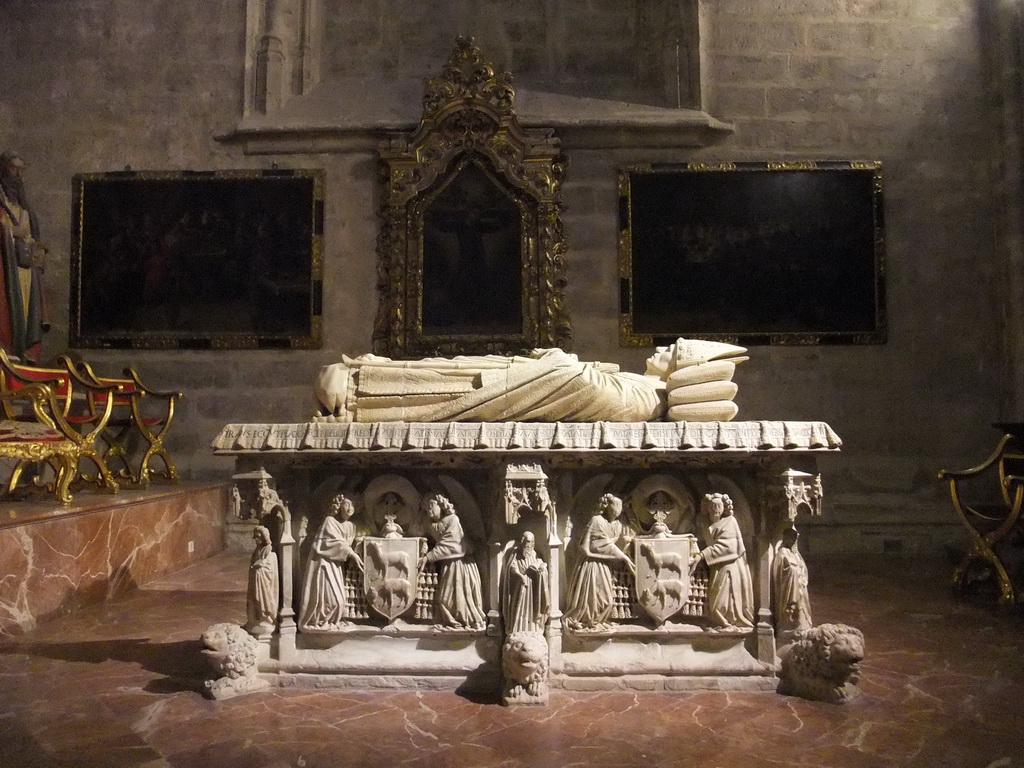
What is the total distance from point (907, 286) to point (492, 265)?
3.49 meters

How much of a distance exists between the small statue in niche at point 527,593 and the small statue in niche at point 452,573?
0.16 metres

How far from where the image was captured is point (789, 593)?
2951 millimetres

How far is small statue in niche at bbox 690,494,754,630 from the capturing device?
9.75ft

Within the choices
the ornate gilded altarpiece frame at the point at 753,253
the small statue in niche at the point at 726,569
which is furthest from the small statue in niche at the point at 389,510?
the ornate gilded altarpiece frame at the point at 753,253

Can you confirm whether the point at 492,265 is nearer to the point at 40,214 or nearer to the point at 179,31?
the point at 179,31

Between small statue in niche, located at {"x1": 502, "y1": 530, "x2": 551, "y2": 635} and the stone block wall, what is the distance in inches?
151

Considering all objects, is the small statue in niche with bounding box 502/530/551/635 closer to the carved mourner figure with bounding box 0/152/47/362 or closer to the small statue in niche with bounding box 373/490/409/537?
the small statue in niche with bounding box 373/490/409/537

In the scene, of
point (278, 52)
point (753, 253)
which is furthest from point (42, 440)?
point (753, 253)

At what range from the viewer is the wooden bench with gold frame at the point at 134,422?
5.85m

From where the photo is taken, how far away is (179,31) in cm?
697

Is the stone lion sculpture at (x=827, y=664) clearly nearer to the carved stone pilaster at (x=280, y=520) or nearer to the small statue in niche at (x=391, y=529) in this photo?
the small statue in niche at (x=391, y=529)

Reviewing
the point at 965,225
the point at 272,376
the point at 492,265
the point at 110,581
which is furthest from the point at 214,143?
the point at 965,225

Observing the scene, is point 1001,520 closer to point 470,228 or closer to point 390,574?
point 390,574

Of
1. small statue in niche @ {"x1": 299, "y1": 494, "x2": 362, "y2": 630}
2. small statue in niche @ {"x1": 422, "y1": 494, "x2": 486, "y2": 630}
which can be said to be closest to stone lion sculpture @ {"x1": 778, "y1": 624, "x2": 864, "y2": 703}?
small statue in niche @ {"x1": 422, "y1": 494, "x2": 486, "y2": 630}
